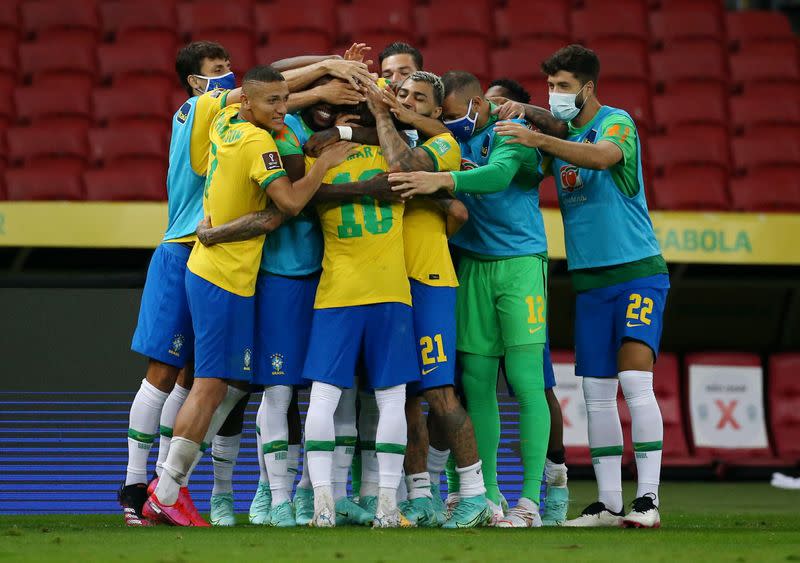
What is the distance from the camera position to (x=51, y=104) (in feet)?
36.3

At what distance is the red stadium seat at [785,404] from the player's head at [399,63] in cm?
514

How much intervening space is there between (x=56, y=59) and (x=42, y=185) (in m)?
2.05

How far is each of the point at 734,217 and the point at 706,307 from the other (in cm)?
177

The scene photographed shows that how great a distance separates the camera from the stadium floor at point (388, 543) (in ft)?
13.8

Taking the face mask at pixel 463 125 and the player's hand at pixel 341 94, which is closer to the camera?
the player's hand at pixel 341 94

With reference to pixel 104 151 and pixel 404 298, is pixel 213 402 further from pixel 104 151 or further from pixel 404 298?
pixel 104 151

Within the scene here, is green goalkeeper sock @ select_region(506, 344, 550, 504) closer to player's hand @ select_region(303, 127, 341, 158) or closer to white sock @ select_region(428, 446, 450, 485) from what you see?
white sock @ select_region(428, 446, 450, 485)

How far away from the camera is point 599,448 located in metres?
5.85

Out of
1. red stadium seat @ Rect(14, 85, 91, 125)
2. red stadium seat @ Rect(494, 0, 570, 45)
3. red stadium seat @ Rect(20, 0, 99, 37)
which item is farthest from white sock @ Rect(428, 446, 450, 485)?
red stadium seat @ Rect(20, 0, 99, 37)

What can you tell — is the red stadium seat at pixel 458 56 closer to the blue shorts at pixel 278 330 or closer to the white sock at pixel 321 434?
the blue shorts at pixel 278 330

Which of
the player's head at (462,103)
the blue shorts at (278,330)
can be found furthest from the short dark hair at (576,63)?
the blue shorts at (278,330)

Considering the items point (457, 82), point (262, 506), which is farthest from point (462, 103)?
point (262, 506)

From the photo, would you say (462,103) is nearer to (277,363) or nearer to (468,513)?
(277,363)

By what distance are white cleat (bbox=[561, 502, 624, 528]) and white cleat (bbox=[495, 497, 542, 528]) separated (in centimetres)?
20
